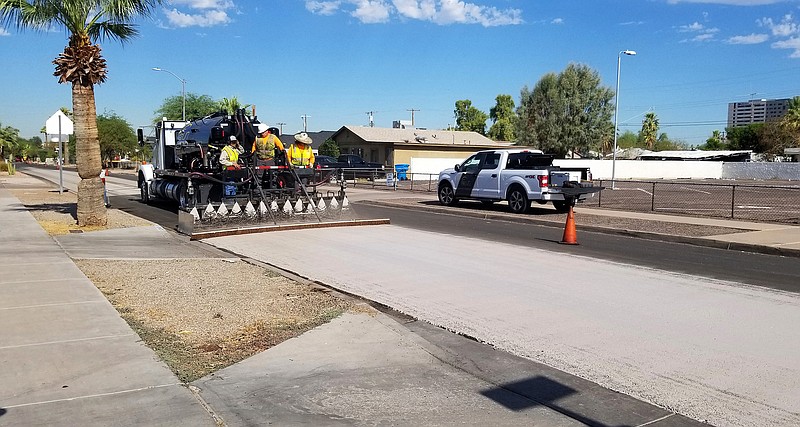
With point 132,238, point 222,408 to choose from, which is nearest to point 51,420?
point 222,408

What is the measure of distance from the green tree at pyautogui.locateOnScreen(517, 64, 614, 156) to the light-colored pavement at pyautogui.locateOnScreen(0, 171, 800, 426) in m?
59.0

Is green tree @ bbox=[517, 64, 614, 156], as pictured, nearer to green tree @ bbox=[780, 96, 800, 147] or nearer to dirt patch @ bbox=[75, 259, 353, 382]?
green tree @ bbox=[780, 96, 800, 147]

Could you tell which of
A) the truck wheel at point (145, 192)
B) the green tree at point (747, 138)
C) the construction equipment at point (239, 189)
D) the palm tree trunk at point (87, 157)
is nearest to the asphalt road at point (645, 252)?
the construction equipment at point (239, 189)

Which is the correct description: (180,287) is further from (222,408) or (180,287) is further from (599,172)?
(599,172)

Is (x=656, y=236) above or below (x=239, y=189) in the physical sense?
below

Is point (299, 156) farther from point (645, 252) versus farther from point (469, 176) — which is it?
point (645, 252)

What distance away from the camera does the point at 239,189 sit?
18.0m

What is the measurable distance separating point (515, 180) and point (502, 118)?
85541 mm

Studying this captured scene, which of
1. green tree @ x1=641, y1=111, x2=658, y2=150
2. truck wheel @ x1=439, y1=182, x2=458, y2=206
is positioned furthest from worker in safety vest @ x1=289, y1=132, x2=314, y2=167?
green tree @ x1=641, y1=111, x2=658, y2=150

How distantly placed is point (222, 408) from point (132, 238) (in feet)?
35.1

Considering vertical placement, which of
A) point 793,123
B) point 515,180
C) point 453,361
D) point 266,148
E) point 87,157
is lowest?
point 453,361

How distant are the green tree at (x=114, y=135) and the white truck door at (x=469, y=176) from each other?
65.2 metres

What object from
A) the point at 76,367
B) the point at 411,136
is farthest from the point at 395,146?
the point at 76,367

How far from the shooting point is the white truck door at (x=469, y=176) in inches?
912
